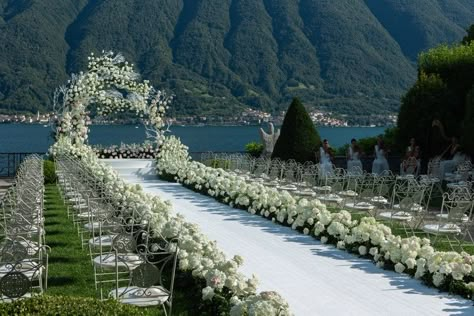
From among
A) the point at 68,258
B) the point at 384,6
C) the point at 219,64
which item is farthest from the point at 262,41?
the point at 68,258

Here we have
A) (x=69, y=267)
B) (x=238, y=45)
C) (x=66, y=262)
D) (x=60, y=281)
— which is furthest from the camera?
(x=238, y=45)

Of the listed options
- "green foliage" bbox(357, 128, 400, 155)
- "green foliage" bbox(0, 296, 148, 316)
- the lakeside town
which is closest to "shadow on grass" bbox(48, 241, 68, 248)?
"green foliage" bbox(0, 296, 148, 316)

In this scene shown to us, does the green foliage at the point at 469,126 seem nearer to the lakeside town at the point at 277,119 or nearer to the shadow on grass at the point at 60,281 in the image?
the shadow on grass at the point at 60,281

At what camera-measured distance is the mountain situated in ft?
373

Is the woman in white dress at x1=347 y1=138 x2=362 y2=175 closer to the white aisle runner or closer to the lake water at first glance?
the white aisle runner

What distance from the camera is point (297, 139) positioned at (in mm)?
22922

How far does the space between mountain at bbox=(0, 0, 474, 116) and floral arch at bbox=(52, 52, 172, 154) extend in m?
84.6

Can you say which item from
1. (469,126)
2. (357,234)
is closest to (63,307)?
(357,234)

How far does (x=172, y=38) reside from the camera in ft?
437

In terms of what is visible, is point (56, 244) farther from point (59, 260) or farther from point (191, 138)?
point (191, 138)

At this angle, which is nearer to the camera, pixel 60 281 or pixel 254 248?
pixel 60 281

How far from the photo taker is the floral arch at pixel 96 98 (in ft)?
71.4

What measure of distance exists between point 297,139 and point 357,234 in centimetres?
1334

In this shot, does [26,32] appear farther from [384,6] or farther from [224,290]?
[224,290]
